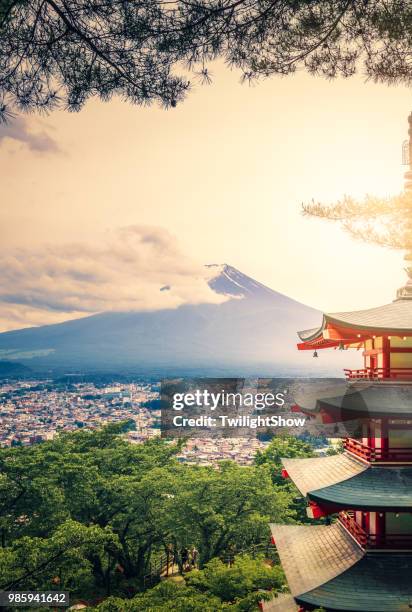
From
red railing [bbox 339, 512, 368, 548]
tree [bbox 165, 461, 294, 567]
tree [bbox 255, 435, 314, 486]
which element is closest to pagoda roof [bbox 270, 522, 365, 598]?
red railing [bbox 339, 512, 368, 548]

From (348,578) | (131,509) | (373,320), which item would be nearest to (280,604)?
(348,578)

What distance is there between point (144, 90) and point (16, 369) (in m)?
120

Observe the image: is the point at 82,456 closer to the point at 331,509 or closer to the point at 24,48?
the point at 331,509

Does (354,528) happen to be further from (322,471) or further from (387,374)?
(387,374)

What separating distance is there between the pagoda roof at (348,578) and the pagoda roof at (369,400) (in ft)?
7.47

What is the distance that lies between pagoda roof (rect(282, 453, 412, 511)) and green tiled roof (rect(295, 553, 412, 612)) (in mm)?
980

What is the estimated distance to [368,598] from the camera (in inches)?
321

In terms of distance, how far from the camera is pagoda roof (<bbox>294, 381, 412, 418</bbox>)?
8.59 m

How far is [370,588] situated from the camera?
830 centimetres

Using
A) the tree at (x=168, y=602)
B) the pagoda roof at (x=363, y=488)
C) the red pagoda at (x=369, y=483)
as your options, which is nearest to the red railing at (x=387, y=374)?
the red pagoda at (x=369, y=483)

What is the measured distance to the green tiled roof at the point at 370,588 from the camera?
801cm

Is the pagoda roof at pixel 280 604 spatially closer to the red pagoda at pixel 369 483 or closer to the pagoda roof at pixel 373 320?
the red pagoda at pixel 369 483

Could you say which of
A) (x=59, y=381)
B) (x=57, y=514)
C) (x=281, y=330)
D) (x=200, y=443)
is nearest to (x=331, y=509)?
(x=57, y=514)

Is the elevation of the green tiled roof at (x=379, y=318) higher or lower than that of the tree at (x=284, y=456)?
higher
